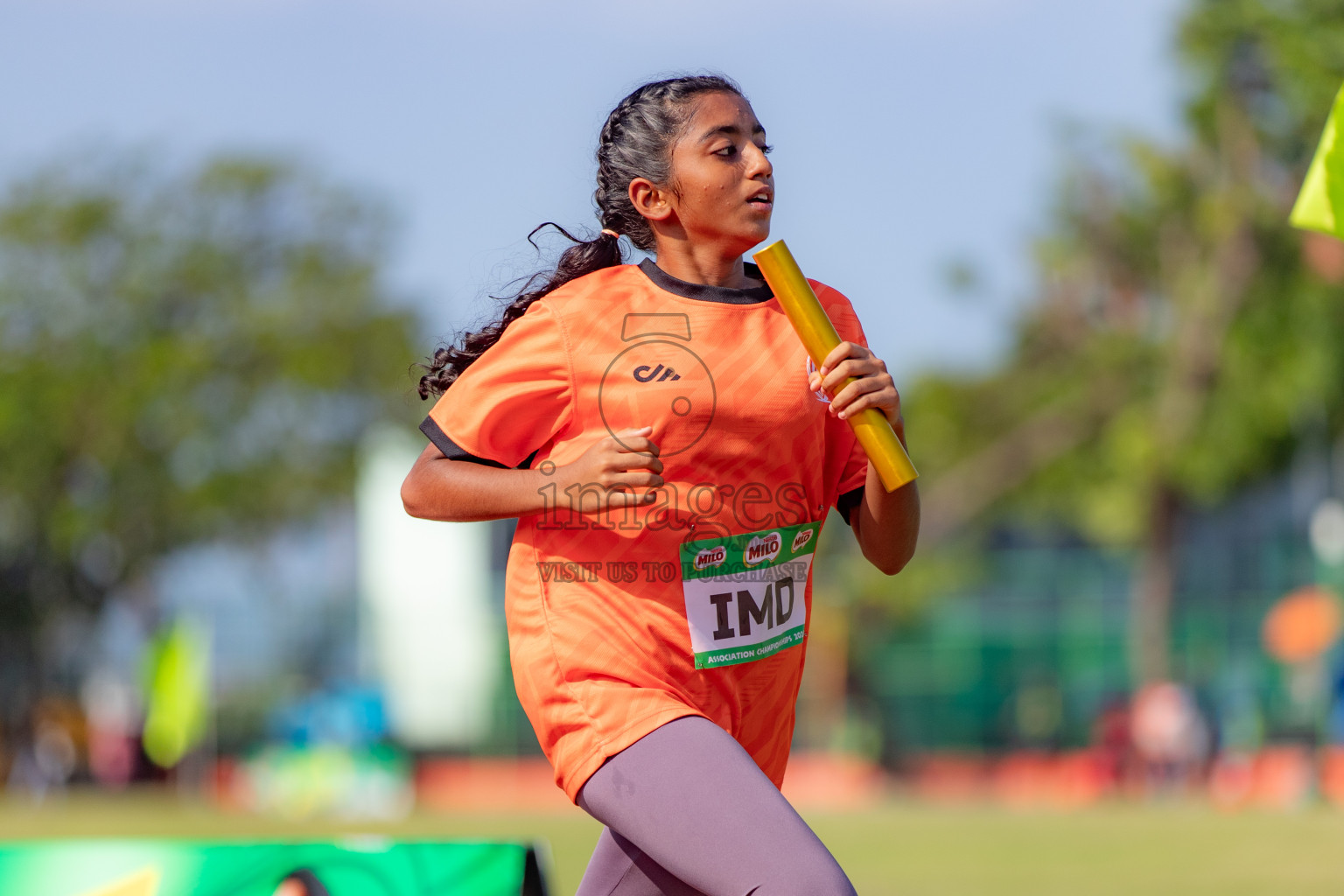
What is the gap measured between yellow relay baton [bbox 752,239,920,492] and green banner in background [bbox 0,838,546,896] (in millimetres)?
1129

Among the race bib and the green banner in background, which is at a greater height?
the race bib

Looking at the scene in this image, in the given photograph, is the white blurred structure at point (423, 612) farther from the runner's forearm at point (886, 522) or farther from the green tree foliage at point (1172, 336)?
the runner's forearm at point (886, 522)

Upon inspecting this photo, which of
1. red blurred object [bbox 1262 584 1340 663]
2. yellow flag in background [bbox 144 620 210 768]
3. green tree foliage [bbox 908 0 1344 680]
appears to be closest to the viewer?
green tree foliage [bbox 908 0 1344 680]

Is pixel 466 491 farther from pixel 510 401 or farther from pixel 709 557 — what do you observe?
pixel 709 557

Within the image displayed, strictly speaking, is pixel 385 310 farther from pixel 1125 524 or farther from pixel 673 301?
pixel 673 301

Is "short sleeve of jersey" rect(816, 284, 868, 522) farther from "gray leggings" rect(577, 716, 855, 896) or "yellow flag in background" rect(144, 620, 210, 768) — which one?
"yellow flag in background" rect(144, 620, 210, 768)

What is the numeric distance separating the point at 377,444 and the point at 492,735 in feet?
29.4

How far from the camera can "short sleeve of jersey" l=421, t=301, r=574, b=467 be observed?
3131 mm

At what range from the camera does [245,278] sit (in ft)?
129

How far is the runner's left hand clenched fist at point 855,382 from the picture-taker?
117 inches

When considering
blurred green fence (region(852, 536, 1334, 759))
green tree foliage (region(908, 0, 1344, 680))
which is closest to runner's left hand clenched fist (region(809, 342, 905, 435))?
green tree foliage (region(908, 0, 1344, 680))

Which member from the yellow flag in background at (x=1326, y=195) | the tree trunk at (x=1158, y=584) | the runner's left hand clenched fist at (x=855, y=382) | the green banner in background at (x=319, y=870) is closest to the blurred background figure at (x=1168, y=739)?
the tree trunk at (x=1158, y=584)

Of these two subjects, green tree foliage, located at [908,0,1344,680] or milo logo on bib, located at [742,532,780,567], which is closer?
milo logo on bib, located at [742,532,780,567]

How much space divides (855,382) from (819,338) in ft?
A: 0.37
